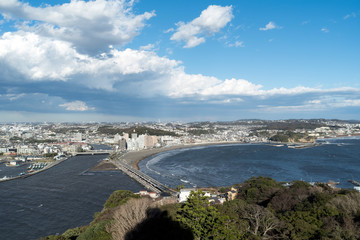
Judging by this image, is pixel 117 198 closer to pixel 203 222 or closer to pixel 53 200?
pixel 53 200

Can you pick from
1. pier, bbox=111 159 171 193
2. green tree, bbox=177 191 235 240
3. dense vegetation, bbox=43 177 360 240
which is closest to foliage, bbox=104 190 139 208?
dense vegetation, bbox=43 177 360 240

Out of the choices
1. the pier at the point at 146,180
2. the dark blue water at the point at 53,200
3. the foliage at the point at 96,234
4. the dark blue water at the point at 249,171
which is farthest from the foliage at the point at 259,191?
the dark blue water at the point at 53,200

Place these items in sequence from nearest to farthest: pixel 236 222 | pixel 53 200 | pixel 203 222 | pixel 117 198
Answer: pixel 203 222, pixel 236 222, pixel 117 198, pixel 53 200

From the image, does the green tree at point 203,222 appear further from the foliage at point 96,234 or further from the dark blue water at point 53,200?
the dark blue water at point 53,200

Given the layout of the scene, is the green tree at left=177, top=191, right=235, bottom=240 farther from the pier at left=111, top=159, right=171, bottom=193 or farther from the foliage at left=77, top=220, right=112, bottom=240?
the pier at left=111, top=159, right=171, bottom=193

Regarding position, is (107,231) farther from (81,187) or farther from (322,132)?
(322,132)

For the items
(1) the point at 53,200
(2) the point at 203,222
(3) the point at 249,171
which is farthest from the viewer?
(3) the point at 249,171

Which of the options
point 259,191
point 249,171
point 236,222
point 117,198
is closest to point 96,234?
point 236,222

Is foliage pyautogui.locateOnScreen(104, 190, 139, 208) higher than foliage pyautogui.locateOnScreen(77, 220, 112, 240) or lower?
lower

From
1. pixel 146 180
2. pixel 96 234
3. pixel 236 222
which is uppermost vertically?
pixel 236 222
